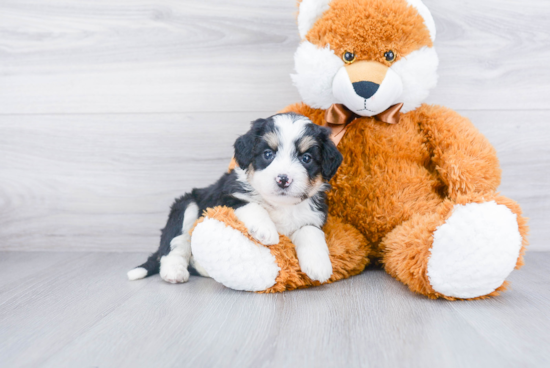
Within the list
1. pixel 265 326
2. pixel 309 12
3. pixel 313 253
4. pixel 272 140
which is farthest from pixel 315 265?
pixel 309 12

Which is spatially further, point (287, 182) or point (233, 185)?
point (233, 185)

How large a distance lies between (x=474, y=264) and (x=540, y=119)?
3.72ft

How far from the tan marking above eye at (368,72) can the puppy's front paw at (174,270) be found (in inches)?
35.8

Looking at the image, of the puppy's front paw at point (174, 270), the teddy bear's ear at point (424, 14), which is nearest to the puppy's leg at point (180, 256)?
the puppy's front paw at point (174, 270)

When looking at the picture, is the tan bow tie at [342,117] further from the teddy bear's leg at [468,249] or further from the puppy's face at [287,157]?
the teddy bear's leg at [468,249]

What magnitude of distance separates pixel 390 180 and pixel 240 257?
0.64 meters

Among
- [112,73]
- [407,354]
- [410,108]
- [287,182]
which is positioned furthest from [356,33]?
[112,73]

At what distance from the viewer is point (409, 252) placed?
1408mm

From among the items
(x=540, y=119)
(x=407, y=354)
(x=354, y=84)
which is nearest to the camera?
(x=407, y=354)

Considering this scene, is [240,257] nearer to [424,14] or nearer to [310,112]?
[310,112]

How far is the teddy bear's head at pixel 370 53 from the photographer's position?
151cm

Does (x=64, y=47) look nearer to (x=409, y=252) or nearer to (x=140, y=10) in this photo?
(x=140, y=10)

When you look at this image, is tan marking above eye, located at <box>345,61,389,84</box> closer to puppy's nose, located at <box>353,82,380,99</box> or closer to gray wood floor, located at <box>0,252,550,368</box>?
puppy's nose, located at <box>353,82,380,99</box>

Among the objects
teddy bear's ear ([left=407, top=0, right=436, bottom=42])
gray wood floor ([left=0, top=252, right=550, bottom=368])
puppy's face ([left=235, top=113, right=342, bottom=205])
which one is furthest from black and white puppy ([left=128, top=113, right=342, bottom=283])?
teddy bear's ear ([left=407, top=0, right=436, bottom=42])
